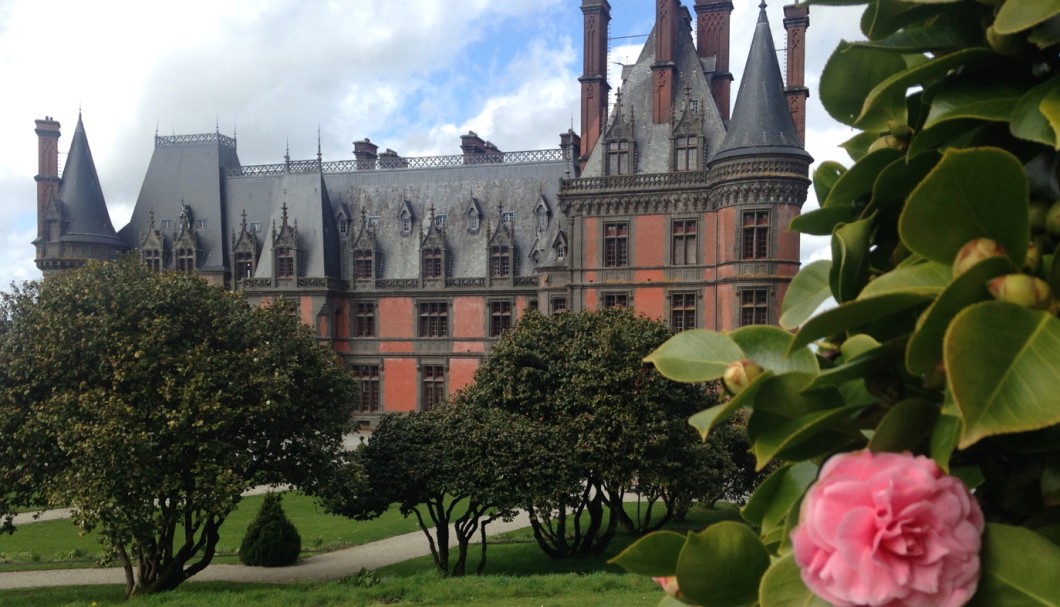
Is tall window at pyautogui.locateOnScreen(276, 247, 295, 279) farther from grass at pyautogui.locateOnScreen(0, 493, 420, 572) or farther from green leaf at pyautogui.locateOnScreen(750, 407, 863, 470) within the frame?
green leaf at pyautogui.locateOnScreen(750, 407, 863, 470)

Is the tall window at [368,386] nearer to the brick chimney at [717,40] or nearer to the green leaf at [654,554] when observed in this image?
the brick chimney at [717,40]

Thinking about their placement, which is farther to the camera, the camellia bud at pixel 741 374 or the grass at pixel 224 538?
the grass at pixel 224 538

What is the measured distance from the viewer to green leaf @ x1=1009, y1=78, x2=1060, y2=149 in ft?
3.77

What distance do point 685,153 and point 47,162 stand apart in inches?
1234

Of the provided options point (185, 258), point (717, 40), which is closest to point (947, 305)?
point (717, 40)

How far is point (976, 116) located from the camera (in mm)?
1250

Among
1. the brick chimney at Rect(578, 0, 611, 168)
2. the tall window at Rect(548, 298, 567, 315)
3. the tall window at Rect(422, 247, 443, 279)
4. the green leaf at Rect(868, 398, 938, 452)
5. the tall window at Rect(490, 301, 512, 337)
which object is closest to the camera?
the green leaf at Rect(868, 398, 938, 452)

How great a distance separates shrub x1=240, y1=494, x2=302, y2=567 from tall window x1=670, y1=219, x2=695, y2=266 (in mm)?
18192

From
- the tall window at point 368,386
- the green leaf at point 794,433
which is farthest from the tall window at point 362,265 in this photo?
the green leaf at point 794,433

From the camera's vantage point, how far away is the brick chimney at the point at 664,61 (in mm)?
32594

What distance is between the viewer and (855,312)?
3.75 ft

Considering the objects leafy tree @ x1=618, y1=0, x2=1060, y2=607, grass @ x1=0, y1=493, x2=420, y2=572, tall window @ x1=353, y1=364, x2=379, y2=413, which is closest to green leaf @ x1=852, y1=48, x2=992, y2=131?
leafy tree @ x1=618, y1=0, x2=1060, y2=607

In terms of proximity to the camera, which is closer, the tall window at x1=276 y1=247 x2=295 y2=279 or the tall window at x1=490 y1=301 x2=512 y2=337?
the tall window at x1=490 y1=301 x2=512 y2=337

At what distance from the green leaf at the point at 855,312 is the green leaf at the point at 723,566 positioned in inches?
12.9
